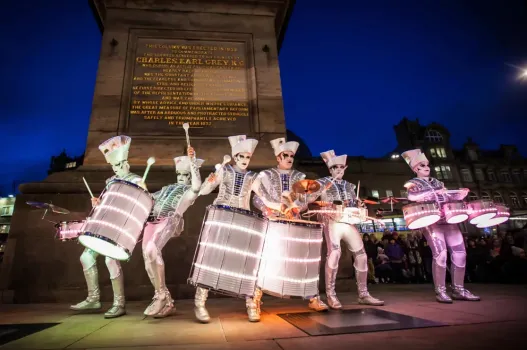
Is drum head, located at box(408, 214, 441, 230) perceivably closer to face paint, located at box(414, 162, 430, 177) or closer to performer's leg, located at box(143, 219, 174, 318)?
face paint, located at box(414, 162, 430, 177)

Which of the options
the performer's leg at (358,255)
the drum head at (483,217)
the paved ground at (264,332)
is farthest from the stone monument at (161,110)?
the drum head at (483,217)

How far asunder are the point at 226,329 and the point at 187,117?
18.5 ft

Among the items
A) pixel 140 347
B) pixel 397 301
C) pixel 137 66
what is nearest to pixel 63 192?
pixel 137 66

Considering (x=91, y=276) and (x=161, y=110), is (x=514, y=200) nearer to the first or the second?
(x=161, y=110)

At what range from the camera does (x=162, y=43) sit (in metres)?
8.45

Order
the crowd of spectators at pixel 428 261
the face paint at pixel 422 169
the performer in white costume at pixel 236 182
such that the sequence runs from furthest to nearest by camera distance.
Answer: the crowd of spectators at pixel 428 261 → the face paint at pixel 422 169 → the performer in white costume at pixel 236 182

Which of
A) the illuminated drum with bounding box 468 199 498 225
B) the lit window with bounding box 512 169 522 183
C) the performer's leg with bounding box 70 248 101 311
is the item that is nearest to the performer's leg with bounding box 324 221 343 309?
the illuminated drum with bounding box 468 199 498 225

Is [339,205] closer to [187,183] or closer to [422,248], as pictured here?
[187,183]

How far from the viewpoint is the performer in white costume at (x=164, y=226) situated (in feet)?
14.5

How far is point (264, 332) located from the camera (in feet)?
10.6

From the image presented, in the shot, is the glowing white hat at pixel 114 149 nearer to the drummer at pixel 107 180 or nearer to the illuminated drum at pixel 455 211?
the drummer at pixel 107 180

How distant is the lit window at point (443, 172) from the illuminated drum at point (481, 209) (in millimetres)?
39608

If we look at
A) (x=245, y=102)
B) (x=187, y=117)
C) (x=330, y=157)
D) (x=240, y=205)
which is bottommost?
(x=240, y=205)

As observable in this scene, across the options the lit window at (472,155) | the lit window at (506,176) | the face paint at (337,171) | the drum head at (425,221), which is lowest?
the drum head at (425,221)
